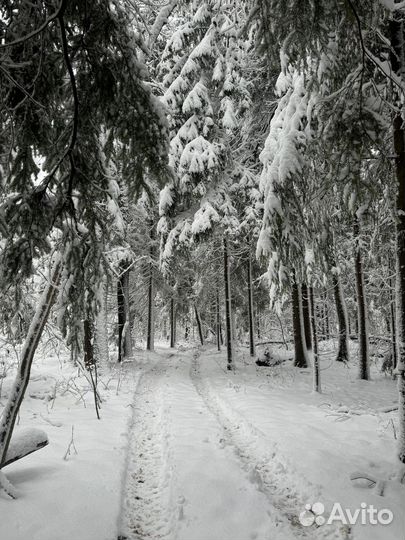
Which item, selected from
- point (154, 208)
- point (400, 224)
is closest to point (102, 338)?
point (154, 208)

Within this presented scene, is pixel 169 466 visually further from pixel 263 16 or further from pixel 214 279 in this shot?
pixel 214 279

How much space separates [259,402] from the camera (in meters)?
8.91

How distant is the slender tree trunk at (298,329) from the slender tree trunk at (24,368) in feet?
35.8

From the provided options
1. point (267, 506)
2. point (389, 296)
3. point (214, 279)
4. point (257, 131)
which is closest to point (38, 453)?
point (267, 506)

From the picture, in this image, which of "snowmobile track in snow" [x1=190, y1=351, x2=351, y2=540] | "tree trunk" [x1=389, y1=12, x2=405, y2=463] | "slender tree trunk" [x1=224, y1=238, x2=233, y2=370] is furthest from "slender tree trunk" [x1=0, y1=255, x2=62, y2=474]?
"slender tree trunk" [x1=224, y1=238, x2=233, y2=370]

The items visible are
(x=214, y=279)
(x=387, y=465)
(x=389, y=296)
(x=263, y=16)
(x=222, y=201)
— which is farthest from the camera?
(x=214, y=279)

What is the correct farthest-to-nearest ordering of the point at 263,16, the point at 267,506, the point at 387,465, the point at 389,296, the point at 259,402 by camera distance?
the point at 389,296, the point at 259,402, the point at 387,465, the point at 267,506, the point at 263,16

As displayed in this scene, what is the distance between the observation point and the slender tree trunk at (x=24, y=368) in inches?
167

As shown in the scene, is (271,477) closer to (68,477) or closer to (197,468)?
(197,468)

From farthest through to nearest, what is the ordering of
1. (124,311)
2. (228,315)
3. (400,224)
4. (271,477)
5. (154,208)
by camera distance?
(124,311), (228,315), (154,208), (271,477), (400,224)

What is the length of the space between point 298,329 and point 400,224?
10.1 metres

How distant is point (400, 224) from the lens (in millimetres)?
4773

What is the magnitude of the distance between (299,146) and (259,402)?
6182mm

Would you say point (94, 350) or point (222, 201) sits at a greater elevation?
point (222, 201)
